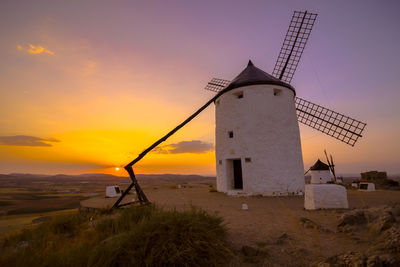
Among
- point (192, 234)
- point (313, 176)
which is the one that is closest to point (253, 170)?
point (192, 234)

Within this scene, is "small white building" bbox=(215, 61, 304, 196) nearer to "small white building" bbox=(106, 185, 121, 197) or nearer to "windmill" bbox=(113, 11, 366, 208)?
"windmill" bbox=(113, 11, 366, 208)

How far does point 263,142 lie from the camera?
11414 millimetres

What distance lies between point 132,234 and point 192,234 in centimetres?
106

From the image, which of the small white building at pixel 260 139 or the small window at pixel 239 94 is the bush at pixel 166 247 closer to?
the small white building at pixel 260 139

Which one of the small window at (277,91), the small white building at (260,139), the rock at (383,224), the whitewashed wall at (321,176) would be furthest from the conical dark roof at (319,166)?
the rock at (383,224)

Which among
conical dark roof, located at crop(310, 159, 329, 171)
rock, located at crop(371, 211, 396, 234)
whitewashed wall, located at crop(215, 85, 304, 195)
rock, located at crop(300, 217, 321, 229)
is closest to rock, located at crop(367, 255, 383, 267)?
rock, located at crop(371, 211, 396, 234)

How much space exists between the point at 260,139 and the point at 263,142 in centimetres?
26

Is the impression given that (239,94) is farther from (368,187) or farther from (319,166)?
(319,166)

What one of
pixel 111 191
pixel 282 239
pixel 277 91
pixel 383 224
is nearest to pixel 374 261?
pixel 282 239

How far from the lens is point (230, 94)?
12.8m

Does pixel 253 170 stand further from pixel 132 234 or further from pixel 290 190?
pixel 132 234

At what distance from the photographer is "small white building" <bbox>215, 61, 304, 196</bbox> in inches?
439

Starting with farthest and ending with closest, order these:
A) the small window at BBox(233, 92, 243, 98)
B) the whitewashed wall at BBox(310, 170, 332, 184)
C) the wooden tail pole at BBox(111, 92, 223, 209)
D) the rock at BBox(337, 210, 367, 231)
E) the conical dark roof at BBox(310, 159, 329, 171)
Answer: the conical dark roof at BBox(310, 159, 329, 171) → the whitewashed wall at BBox(310, 170, 332, 184) → the small window at BBox(233, 92, 243, 98) → the wooden tail pole at BBox(111, 92, 223, 209) → the rock at BBox(337, 210, 367, 231)

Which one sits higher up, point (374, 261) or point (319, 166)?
point (319, 166)
